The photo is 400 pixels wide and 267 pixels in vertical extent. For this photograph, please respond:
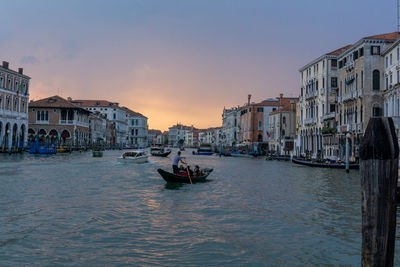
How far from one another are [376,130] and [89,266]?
5.09 m

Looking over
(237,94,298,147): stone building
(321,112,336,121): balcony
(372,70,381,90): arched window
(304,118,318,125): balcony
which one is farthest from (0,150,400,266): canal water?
(237,94,298,147): stone building

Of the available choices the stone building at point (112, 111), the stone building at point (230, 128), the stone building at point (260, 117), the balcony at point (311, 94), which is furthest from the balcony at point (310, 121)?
the stone building at point (112, 111)

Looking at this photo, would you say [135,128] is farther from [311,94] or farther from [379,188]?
[379,188]

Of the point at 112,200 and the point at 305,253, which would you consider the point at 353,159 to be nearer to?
the point at 112,200

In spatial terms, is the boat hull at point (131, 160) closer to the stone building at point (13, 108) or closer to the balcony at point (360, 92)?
the stone building at point (13, 108)

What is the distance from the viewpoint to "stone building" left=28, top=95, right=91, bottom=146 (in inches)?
2378

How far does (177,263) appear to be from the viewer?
21.2 ft

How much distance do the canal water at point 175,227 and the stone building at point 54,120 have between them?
158 feet

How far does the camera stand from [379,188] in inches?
121

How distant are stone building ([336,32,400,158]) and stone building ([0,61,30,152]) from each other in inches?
1443

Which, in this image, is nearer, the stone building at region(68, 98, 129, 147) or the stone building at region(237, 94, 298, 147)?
the stone building at region(237, 94, 298, 147)

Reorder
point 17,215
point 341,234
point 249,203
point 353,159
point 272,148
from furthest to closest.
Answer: point 272,148 → point 353,159 → point 249,203 → point 17,215 → point 341,234

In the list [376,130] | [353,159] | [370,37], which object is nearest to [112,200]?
[376,130]

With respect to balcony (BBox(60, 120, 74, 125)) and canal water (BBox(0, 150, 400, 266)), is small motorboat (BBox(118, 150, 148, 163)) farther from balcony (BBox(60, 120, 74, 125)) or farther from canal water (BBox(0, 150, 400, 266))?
balcony (BBox(60, 120, 74, 125))
